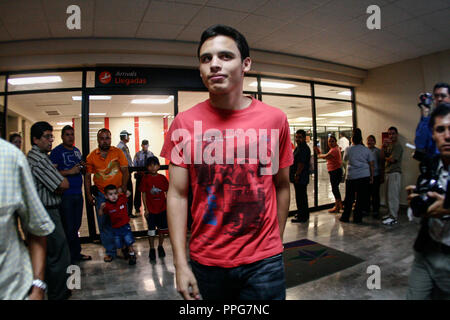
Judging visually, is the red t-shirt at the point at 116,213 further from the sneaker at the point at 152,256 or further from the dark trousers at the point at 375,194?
the dark trousers at the point at 375,194

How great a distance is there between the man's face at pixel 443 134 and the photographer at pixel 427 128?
6cm

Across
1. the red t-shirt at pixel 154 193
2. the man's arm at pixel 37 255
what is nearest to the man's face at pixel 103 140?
the red t-shirt at pixel 154 193

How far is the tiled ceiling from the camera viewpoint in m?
3.33

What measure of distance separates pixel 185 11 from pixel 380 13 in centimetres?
275

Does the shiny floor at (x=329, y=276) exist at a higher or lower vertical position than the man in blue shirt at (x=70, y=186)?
lower

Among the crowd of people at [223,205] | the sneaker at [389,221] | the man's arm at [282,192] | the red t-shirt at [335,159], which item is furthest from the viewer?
the red t-shirt at [335,159]

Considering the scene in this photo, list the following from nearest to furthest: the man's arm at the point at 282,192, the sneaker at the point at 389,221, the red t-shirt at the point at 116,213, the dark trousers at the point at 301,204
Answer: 1. the man's arm at the point at 282,192
2. the red t-shirt at the point at 116,213
3. the sneaker at the point at 389,221
4. the dark trousers at the point at 301,204

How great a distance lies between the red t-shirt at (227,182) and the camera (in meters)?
1.06

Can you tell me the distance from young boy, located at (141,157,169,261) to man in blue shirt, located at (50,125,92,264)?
2.82 feet

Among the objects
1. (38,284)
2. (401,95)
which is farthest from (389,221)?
(38,284)

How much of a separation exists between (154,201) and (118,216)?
1.59ft

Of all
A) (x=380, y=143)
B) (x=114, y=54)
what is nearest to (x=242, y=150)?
(x=114, y=54)

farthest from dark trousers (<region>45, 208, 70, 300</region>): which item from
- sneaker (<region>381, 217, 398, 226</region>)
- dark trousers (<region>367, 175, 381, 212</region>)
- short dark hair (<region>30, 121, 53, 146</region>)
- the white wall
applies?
the white wall

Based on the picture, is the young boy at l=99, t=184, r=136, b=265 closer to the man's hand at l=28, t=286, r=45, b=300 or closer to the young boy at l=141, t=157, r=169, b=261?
the young boy at l=141, t=157, r=169, b=261
